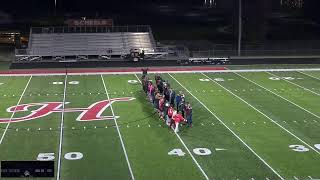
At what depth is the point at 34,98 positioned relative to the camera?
22.8 m

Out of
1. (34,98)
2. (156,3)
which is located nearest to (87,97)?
(34,98)

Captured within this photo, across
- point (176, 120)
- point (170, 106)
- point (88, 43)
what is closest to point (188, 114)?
point (170, 106)

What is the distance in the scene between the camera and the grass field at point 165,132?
14.1 m

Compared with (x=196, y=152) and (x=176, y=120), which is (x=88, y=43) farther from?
(x=196, y=152)

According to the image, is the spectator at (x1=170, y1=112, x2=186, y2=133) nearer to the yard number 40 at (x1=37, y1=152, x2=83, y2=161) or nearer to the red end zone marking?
the yard number 40 at (x1=37, y1=152, x2=83, y2=161)

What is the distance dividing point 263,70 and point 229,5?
66.9ft

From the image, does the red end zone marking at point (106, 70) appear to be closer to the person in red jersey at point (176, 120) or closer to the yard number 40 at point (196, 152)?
the person in red jersey at point (176, 120)

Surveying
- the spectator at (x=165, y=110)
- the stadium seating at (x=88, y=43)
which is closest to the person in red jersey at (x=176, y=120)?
the spectator at (x=165, y=110)

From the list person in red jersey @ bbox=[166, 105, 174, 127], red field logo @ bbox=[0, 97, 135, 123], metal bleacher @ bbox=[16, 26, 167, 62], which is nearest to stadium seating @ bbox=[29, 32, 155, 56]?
metal bleacher @ bbox=[16, 26, 167, 62]

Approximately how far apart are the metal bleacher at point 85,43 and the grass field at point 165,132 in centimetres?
952

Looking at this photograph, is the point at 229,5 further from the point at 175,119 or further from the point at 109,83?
the point at 175,119

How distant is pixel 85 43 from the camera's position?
1540 inches

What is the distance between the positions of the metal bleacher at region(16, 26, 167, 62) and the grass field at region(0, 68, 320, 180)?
9.52 meters

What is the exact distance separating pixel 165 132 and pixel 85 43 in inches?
894
